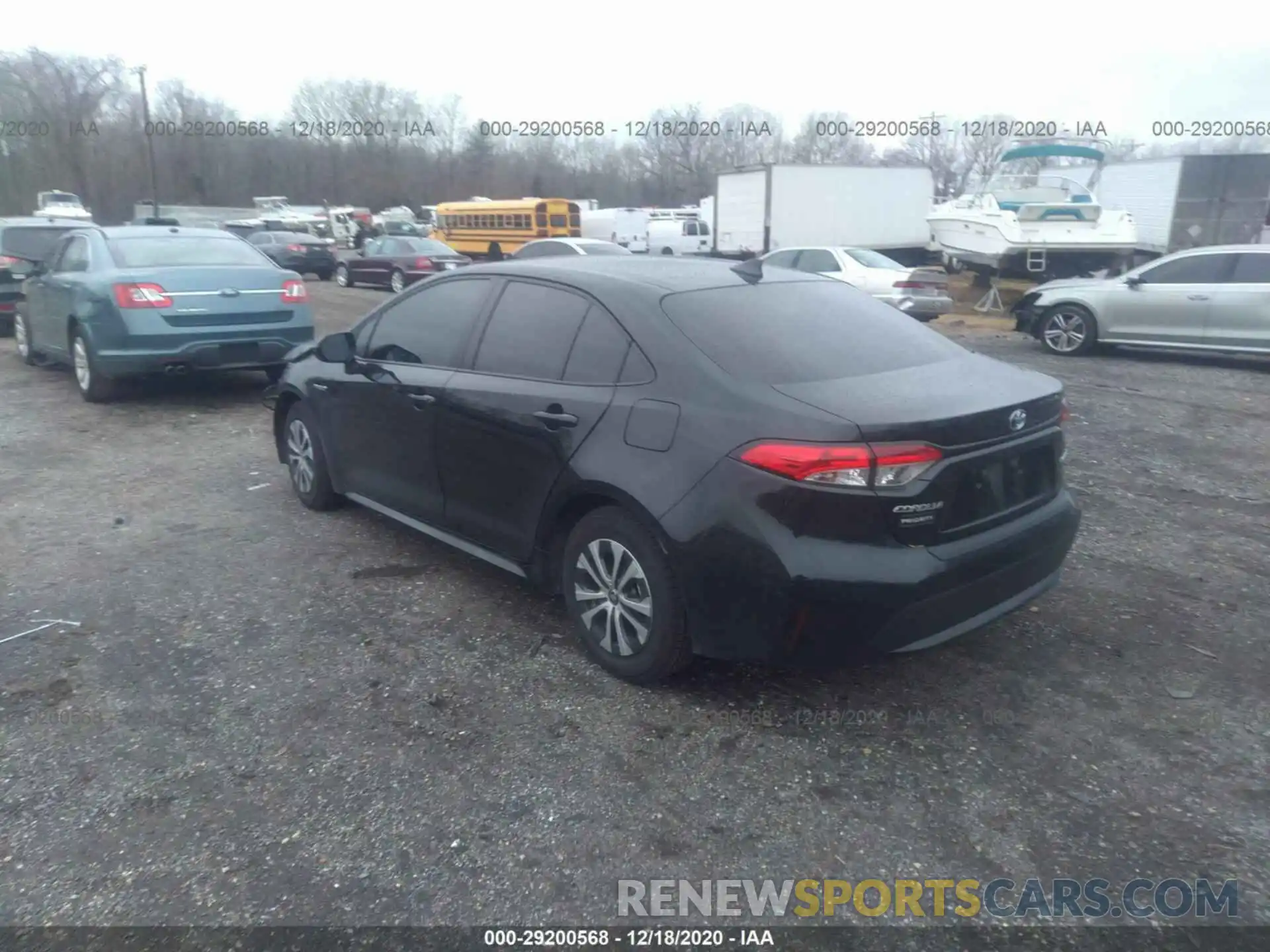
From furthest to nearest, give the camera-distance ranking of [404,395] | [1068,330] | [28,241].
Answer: [28,241] → [1068,330] → [404,395]

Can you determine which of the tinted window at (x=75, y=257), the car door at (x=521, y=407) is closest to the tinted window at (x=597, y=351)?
the car door at (x=521, y=407)

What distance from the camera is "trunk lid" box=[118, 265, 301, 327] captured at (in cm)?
801

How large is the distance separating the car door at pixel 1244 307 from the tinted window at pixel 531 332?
10.4 metres

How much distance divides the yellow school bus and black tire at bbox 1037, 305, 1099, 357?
20.8 metres

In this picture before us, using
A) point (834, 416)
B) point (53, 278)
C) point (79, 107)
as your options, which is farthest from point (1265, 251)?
point (79, 107)

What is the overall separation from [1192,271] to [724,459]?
11047 mm

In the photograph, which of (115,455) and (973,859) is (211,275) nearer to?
(115,455)

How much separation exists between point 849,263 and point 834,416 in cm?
1396

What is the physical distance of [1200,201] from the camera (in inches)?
886

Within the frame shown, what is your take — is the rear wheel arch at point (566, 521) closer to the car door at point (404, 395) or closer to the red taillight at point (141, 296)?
the car door at point (404, 395)

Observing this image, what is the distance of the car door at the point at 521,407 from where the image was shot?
3746 mm

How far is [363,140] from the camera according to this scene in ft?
222

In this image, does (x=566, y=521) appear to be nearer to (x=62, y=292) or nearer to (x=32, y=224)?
(x=62, y=292)

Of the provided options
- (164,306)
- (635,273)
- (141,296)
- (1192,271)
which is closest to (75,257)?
(141,296)
